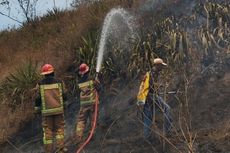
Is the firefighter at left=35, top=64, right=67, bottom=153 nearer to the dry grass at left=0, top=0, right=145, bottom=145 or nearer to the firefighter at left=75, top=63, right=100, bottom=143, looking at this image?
the firefighter at left=75, top=63, right=100, bottom=143

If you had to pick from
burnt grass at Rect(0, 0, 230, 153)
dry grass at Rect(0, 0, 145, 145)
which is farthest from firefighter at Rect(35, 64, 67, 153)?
dry grass at Rect(0, 0, 145, 145)

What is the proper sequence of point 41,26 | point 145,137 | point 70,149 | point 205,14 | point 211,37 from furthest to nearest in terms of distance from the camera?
1. point 41,26
2. point 205,14
3. point 211,37
4. point 70,149
5. point 145,137

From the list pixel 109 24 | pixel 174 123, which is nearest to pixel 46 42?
pixel 109 24

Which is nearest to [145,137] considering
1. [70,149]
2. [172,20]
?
[70,149]

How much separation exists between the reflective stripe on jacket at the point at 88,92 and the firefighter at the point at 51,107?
72cm

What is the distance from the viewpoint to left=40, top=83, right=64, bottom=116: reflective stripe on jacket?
31.4ft

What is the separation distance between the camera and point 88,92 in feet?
33.9

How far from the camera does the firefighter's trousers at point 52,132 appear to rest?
9.61m

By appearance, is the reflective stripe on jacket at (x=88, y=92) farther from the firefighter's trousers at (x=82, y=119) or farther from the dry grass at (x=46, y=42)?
the dry grass at (x=46, y=42)

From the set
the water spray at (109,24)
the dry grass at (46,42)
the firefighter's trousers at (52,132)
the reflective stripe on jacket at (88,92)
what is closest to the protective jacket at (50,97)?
the firefighter's trousers at (52,132)

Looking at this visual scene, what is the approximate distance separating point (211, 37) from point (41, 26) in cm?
839

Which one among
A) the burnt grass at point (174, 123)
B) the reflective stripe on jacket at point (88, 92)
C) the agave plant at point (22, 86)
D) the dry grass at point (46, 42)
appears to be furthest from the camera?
the agave plant at point (22, 86)

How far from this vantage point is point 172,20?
13.1 metres

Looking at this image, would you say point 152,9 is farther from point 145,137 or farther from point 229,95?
point 145,137
